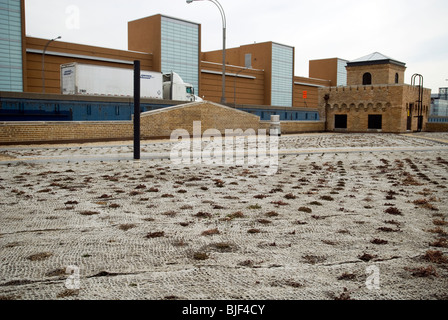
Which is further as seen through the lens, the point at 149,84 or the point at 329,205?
the point at 149,84

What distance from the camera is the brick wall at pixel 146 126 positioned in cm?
2106

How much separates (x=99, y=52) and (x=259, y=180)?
142ft

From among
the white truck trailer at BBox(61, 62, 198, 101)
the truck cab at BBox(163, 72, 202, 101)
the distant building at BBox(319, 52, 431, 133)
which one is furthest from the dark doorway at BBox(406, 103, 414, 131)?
the white truck trailer at BBox(61, 62, 198, 101)

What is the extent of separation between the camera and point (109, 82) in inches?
1342

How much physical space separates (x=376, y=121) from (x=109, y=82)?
2718cm

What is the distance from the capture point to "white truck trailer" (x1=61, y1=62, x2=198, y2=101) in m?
32.3

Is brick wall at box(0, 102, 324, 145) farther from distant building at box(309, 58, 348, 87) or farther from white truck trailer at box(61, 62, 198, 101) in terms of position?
distant building at box(309, 58, 348, 87)

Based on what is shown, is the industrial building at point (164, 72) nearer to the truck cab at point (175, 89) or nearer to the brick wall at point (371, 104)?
the brick wall at point (371, 104)

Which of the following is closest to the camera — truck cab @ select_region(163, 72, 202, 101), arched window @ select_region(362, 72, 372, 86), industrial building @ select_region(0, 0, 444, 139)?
industrial building @ select_region(0, 0, 444, 139)

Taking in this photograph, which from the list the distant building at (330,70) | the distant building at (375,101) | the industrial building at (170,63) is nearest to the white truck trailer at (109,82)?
the industrial building at (170,63)

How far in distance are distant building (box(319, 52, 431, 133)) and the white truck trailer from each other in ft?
57.6

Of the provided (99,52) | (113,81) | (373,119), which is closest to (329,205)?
(113,81)
